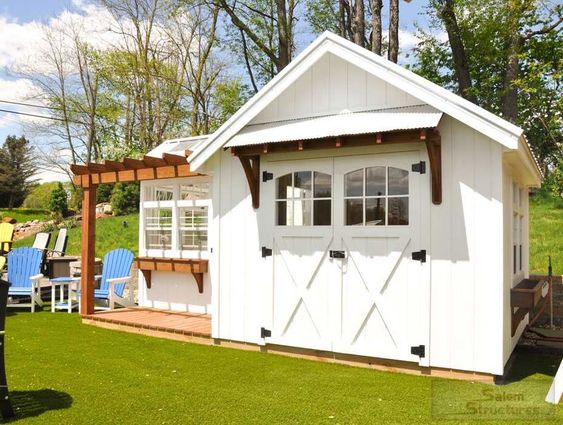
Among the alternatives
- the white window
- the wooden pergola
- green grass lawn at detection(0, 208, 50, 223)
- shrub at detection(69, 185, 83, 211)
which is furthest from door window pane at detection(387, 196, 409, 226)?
green grass lawn at detection(0, 208, 50, 223)

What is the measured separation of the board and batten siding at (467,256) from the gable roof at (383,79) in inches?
10.1

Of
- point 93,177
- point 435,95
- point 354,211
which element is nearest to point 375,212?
point 354,211

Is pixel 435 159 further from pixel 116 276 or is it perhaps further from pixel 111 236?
pixel 111 236

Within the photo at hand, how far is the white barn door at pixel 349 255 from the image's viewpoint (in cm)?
500

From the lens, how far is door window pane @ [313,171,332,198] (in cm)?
552

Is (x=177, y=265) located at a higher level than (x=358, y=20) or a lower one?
lower

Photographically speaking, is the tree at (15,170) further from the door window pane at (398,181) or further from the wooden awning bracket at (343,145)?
the door window pane at (398,181)

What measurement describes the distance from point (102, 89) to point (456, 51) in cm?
1854

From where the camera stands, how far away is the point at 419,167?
4.96 meters

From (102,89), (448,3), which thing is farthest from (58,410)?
(102,89)

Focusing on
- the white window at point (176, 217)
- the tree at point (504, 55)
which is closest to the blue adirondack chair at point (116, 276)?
the white window at point (176, 217)

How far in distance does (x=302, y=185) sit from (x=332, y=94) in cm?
107

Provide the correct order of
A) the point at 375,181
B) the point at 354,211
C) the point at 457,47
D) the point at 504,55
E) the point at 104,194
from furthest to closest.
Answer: the point at 104,194 < the point at 504,55 < the point at 457,47 < the point at 354,211 < the point at 375,181

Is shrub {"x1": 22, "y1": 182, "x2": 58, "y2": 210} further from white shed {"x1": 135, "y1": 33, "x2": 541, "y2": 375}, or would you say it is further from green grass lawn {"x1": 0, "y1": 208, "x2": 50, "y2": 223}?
white shed {"x1": 135, "y1": 33, "x2": 541, "y2": 375}
